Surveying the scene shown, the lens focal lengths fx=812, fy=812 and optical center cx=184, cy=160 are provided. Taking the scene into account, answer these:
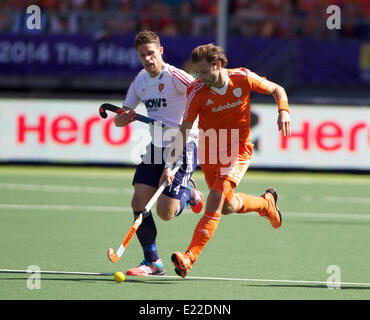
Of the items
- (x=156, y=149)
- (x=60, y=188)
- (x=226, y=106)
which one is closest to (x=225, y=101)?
(x=226, y=106)

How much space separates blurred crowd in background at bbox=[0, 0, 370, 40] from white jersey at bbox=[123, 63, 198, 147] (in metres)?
10.3

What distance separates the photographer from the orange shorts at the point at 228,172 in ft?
22.1

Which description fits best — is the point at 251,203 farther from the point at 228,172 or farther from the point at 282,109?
the point at 282,109

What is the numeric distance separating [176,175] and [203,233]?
2.47 ft

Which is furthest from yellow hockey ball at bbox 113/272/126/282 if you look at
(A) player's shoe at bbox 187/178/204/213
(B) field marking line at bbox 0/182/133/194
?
(B) field marking line at bbox 0/182/133/194

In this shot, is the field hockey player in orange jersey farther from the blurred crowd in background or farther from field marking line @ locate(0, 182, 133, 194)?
the blurred crowd in background

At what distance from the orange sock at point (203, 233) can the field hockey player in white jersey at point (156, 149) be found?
0.54 meters

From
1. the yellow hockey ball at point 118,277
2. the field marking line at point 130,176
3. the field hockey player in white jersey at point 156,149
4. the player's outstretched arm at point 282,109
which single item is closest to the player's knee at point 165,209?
the field hockey player in white jersey at point 156,149

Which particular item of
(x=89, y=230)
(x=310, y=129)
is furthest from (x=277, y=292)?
(x=310, y=129)

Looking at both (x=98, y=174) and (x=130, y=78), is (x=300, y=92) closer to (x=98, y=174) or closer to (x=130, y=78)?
(x=130, y=78)

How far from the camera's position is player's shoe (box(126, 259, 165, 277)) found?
677 centimetres

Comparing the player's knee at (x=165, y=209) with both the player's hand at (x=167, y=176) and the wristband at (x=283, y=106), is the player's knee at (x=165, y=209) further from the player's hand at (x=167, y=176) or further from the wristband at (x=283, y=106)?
the wristband at (x=283, y=106)

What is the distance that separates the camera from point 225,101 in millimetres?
6723

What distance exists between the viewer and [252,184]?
13258 millimetres
